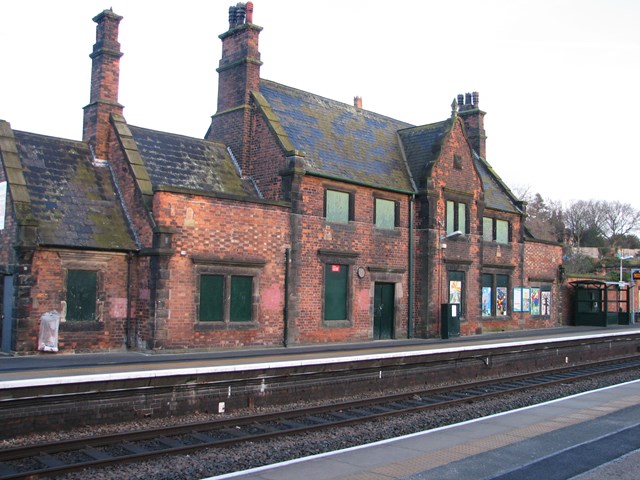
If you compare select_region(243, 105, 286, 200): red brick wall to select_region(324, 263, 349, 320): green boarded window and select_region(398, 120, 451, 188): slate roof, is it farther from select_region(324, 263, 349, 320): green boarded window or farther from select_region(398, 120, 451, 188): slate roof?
select_region(398, 120, 451, 188): slate roof

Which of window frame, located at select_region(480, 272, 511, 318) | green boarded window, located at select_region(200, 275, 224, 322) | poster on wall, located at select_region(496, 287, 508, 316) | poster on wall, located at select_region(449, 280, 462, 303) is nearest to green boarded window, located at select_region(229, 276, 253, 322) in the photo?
green boarded window, located at select_region(200, 275, 224, 322)

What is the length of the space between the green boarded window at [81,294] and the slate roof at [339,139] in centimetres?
783

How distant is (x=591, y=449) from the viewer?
9.24 m

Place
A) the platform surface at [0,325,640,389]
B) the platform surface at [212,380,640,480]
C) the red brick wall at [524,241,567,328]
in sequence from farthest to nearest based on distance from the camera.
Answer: the red brick wall at [524,241,567,328] < the platform surface at [0,325,640,389] < the platform surface at [212,380,640,480]

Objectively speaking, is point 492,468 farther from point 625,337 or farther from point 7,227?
point 625,337

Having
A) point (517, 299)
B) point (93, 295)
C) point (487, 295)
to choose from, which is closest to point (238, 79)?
point (93, 295)

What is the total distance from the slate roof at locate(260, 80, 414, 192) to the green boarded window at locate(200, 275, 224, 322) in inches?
198

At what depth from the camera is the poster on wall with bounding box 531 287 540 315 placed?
107 feet

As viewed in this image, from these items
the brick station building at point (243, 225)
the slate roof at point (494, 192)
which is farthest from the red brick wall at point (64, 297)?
the slate roof at point (494, 192)

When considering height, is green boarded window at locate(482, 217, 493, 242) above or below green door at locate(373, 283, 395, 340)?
above

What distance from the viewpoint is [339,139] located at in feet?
82.0

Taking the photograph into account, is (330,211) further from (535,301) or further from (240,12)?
(535,301)

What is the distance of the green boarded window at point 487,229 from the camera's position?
97.6 ft

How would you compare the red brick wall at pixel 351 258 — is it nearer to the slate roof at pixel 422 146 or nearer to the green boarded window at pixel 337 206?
the green boarded window at pixel 337 206
